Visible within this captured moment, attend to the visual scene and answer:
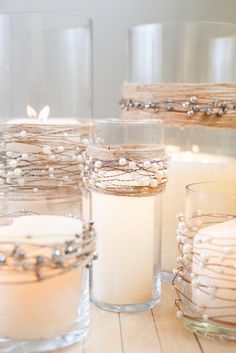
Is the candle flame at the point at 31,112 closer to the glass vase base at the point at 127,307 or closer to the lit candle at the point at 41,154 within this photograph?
the lit candle at the point at 41,154

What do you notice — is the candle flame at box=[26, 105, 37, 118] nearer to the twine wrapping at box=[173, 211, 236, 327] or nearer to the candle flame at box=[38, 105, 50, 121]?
the candle flame at box=[38, 105, 50, 121]

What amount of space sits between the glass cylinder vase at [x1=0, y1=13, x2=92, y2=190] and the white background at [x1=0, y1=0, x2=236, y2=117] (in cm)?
17

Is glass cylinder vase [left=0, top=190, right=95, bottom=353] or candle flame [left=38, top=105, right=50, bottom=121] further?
candle flame [left=38, top=105, right=50, bottom=121]

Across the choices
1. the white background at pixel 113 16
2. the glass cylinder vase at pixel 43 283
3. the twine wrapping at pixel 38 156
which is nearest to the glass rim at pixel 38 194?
the twine wrapping at pixel 38 156

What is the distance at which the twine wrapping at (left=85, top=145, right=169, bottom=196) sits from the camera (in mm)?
539

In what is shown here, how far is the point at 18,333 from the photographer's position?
45cm

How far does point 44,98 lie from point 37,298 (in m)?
0.26

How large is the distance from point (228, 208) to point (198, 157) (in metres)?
0.17

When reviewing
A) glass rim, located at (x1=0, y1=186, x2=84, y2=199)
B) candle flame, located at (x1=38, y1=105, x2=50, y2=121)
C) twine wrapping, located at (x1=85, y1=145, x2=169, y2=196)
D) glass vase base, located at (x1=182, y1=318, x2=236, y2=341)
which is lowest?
glass vase base, located at (x1=182, y1=318, x2=236, y2=341)

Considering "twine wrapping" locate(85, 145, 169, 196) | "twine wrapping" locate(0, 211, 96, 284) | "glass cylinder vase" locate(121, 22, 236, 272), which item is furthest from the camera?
"glass cylinder vase" locate(121, 22, 236, 272)

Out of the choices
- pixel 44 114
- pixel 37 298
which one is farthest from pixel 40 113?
pixel 37 298

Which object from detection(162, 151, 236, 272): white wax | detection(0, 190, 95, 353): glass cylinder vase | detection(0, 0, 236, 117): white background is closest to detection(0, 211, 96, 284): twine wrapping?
detection(0, 190, 95, 353): glass cylinder vase

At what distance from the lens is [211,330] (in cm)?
50

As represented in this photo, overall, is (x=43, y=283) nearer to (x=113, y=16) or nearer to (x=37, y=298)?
(x=37, y=298)
